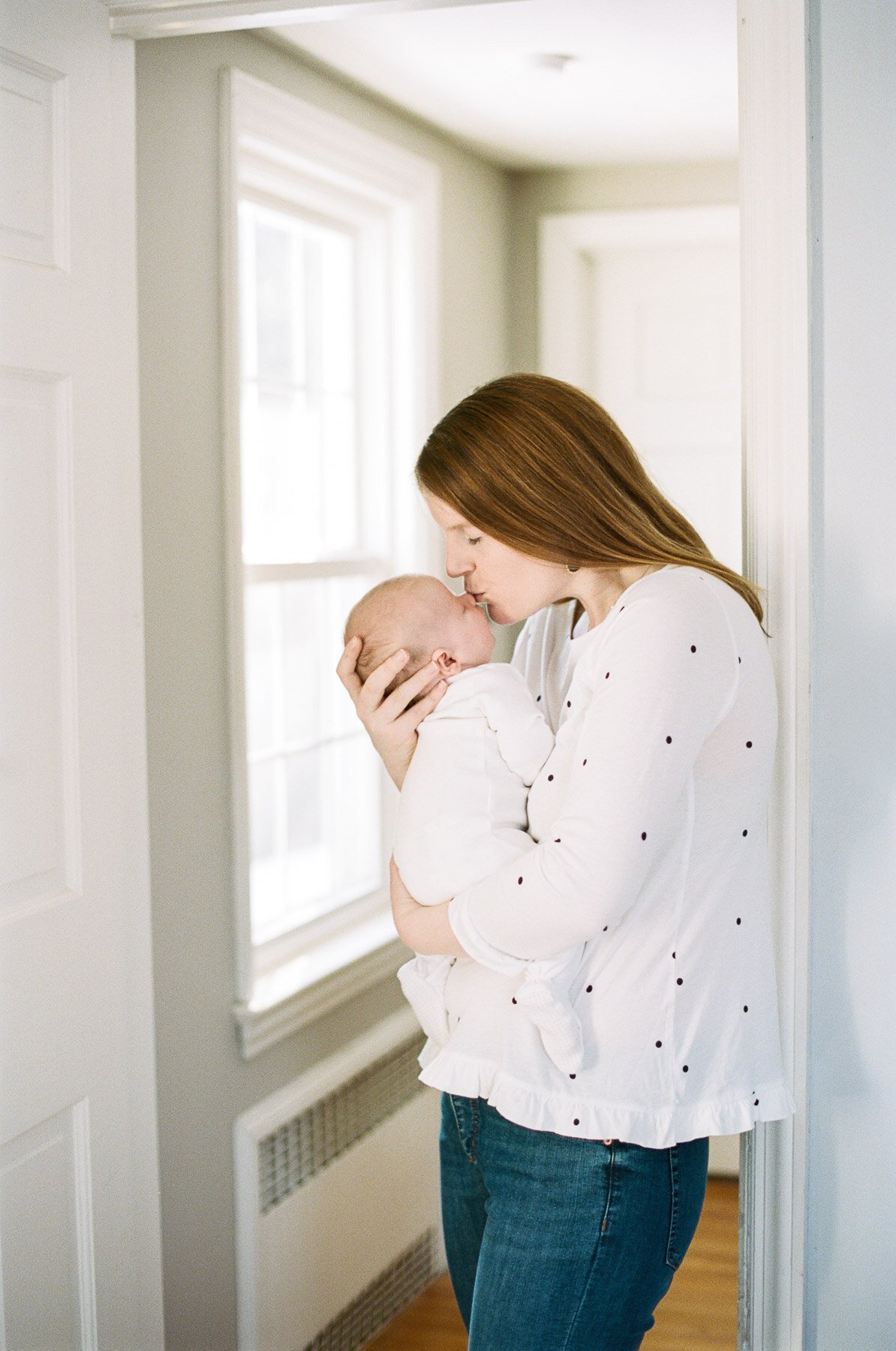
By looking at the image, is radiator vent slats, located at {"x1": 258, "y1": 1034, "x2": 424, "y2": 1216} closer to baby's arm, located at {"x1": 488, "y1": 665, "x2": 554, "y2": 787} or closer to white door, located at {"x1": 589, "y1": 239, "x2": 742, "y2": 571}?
baby's arm, located at {"x1": 488, "y1": 665, "x2": 554, "y2": 787}

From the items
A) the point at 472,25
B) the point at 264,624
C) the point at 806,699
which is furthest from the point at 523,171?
the point at 806,699

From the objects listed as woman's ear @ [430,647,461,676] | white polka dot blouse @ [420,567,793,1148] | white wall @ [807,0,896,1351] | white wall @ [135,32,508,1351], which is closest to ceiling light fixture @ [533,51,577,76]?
white wall @ [135,32,508,1351]

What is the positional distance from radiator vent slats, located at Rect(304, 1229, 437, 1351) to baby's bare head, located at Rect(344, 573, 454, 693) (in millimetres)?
1638

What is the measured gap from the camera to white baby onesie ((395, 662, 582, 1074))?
1.42 m

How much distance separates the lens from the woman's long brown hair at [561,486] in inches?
55.3

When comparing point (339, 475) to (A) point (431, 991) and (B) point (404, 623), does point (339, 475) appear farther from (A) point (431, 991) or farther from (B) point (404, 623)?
(A) point (431, 991)

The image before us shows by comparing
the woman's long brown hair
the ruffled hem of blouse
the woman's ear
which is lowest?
the ruffled hem of blouse

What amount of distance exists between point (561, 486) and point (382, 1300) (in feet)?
7.22

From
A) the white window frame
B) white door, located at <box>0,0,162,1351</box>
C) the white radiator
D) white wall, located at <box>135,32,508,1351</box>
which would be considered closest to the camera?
white door, located at <box>0,0,162,1351</box>

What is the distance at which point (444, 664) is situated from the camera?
161 cm

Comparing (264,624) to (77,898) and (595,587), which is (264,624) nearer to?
(77,898)

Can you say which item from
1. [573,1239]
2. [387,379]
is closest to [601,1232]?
[573,1239]

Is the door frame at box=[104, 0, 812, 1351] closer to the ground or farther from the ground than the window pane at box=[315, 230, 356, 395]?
closer to the ground

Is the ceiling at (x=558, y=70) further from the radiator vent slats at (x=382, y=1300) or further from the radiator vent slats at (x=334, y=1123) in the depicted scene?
the radiator vent slats at (x=382, y=1300)
